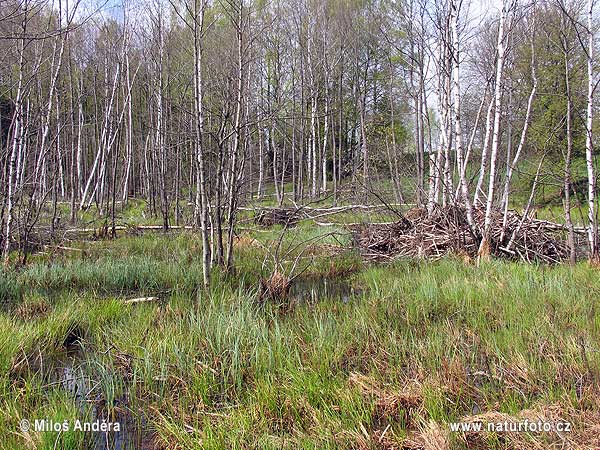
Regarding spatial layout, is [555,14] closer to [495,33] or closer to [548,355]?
[495,33]

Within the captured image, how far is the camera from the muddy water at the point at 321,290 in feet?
17.0

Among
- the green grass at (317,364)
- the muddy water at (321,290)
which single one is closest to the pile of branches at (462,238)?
the muddy water at (321,290)

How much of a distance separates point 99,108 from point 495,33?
77.8 ft

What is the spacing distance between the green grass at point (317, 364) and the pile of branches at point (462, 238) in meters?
2.05

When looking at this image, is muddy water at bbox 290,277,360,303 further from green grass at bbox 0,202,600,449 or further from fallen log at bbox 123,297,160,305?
fallen log at bbox 123,297,160,305

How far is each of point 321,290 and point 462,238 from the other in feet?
10.0

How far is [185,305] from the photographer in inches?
176

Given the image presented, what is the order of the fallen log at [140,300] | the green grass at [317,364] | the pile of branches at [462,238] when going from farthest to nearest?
the pile of branches at [462,238]
the fallen log at [140,300]
the green grass at [317,364]

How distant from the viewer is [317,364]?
111 inches

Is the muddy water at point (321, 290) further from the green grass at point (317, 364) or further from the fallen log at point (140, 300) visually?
the fallen log at point (140, 300)

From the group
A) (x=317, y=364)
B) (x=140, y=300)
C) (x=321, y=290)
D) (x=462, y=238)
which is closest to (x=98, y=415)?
(x=317, y=364)

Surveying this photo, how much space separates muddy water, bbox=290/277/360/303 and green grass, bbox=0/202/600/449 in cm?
44

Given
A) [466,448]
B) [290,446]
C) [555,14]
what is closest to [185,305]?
[290,446]

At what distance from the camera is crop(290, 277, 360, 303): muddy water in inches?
204
